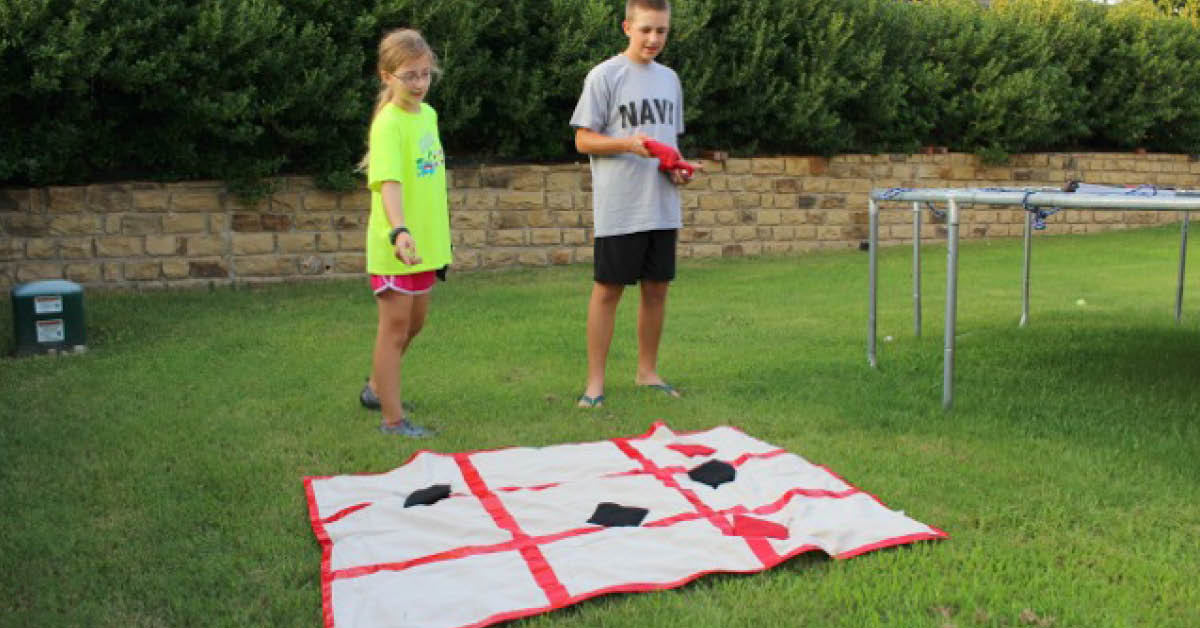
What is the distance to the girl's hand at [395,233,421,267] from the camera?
3844 millimetres

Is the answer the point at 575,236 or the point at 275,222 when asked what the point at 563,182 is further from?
the point at 275,222

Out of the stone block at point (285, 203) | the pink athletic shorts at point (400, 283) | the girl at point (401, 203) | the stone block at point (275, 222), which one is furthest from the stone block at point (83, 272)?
the pink athletic shorts at point (400, 283)

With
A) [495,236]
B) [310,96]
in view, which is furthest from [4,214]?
[495,236]

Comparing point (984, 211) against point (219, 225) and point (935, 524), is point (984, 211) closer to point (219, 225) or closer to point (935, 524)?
point (219, 225)

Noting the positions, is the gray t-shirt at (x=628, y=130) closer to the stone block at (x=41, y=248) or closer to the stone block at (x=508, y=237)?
the stone block at (x=508, y=237)

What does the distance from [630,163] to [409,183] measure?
101 cm

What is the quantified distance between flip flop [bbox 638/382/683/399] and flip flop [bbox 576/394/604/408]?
33 cm

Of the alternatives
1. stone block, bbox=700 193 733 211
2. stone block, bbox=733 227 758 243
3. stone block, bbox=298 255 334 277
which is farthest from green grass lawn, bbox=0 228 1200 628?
stone block, bbox=733 227 758 243

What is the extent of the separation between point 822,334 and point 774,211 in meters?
5.30

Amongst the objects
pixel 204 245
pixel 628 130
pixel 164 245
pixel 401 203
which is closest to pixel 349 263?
pixel 204 245

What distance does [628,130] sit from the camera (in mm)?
4668

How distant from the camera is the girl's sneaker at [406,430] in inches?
168

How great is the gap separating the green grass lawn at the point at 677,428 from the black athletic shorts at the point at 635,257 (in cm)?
56

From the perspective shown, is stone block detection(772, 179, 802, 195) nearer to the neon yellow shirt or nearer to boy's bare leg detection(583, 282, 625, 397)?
boy's bare leg detection(583, 282, 625, 397)
